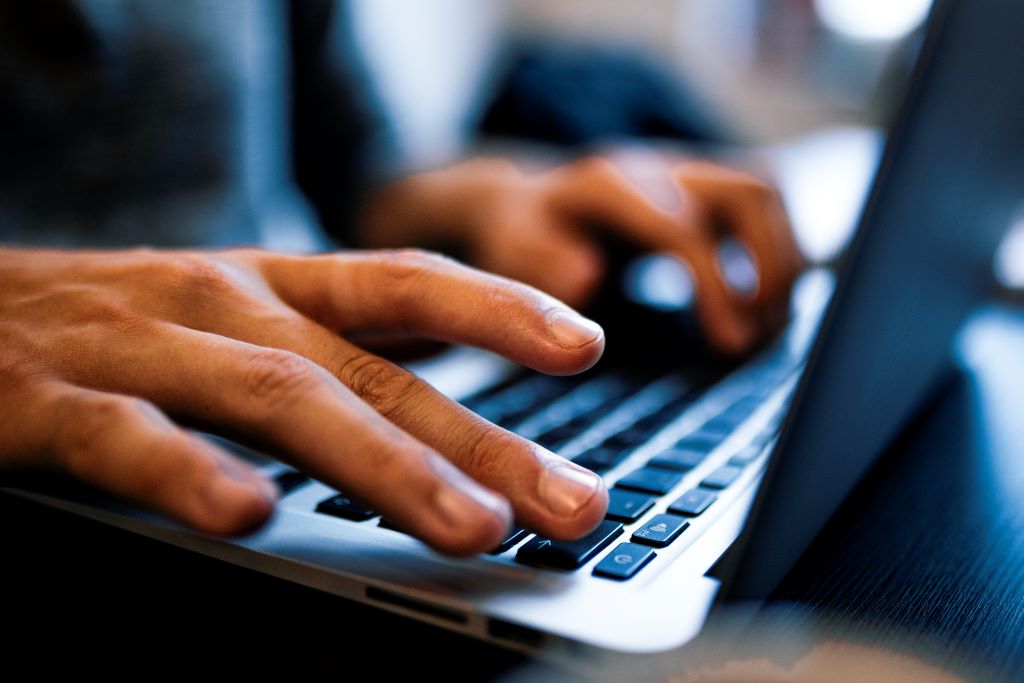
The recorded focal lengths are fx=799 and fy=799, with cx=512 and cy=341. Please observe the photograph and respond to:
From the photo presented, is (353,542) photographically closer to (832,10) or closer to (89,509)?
(89,509)

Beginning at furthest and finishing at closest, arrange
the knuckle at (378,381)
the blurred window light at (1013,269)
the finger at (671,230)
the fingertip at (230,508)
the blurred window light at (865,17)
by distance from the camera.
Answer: the blurred window light at (865,17)
the blurred window light at (1013,269)
the finger at (671,230)
the knuckle at (378,381)
the fingertip at (230,508)

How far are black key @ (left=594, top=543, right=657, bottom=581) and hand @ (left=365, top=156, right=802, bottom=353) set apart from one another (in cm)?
32

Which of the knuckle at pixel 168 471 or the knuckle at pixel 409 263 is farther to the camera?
the knuckle at pixel 409 263

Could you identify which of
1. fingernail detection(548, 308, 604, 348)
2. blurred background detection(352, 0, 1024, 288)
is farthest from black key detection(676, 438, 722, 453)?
blurred background detection(352, 0, 1024, 288)

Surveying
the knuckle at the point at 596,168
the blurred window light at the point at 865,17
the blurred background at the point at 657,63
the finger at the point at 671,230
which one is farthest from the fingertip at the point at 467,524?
the blurred window light at the point at 865,17

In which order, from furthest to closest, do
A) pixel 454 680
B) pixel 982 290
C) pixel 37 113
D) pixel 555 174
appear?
pixel 555 174 → pixel 37 113 → pixel 982 290 → pixel 454 680

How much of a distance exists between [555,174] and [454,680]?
592 millimetres

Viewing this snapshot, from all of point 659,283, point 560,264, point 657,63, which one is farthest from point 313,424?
point 657,63

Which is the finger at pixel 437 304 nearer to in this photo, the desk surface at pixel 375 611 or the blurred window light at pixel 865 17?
the desk surface at pixel 375 611

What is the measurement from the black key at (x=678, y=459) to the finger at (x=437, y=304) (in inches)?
3.0

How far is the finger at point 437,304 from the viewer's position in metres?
0.33

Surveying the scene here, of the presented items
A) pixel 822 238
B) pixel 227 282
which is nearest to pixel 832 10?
pixel 822 238

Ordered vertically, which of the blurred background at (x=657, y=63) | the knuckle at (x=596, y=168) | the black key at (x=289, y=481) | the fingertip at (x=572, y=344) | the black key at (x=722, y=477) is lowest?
the black key at (x=289, y=481)

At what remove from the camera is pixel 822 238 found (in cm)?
80
